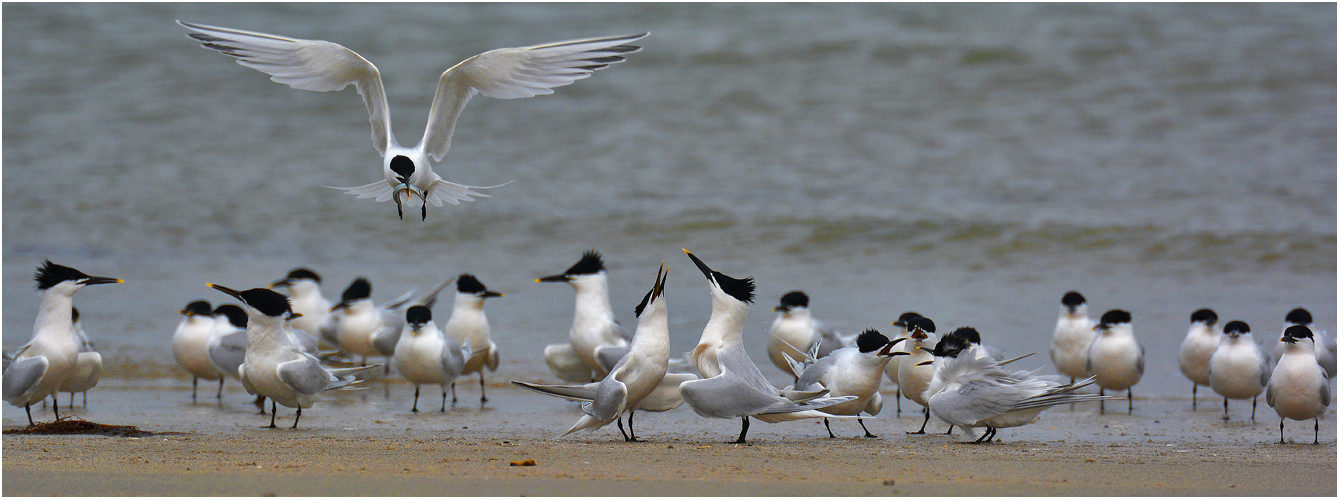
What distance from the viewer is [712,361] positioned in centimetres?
500

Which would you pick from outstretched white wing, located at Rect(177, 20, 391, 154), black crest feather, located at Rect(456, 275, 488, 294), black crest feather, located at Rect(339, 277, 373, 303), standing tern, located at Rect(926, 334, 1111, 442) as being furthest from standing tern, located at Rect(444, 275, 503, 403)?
standing tern, located at Rect(926, 334, 1111, 442)

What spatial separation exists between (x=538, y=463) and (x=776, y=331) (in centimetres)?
294

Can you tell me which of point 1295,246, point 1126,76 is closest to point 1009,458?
point 1295,246

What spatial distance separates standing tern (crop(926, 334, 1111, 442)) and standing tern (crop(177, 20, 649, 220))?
1789 mm

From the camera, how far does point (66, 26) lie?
745 inches

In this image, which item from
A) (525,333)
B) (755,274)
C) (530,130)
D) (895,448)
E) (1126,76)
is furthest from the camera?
(1126,76)

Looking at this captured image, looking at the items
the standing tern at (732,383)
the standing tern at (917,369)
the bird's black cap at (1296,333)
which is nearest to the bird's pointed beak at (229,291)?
the standing tern at (732,383)

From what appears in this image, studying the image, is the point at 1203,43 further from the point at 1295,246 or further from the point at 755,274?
the point at 755,274

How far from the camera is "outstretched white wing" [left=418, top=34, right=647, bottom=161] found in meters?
4.93

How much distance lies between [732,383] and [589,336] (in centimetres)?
190

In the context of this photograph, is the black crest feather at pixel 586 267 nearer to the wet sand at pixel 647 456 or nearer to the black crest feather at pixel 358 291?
the wet sand at pixel 647 456

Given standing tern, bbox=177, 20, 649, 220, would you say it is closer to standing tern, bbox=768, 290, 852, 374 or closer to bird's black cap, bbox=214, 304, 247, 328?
bird's black cap, bbox=214, 304, 247, 328

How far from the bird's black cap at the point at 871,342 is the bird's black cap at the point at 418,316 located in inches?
90.9

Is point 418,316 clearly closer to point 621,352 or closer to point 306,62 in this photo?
point 621,352
